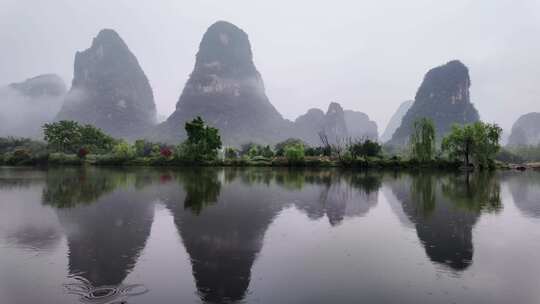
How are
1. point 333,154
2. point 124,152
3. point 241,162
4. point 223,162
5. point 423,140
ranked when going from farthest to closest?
point 333,154 < point 124,152 < point 241,162 < point 223,162 < point 423,140

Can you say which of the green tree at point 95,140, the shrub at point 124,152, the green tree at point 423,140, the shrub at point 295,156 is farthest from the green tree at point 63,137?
the green tree at point 423,140

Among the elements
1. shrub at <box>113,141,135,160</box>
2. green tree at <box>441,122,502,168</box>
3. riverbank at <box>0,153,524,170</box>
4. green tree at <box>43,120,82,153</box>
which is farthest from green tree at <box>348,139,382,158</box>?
→ green tree at <box>43,120,82,153</box>

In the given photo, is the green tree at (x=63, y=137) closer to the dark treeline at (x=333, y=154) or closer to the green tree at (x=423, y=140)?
the dark treeline at (x=333, y=154)

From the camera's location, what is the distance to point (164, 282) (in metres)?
7.71

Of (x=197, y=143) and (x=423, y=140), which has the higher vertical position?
(x=423, y=140)

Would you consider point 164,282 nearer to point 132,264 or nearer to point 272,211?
point 132,264

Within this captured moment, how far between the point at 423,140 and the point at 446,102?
12549cm

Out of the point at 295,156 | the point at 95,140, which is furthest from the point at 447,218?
the point at 95,140

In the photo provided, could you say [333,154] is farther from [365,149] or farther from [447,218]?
[447,218]

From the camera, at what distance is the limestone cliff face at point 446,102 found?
166 metres

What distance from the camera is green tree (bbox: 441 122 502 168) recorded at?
56.0 metres

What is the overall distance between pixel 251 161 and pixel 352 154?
17278mm

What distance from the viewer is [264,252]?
1009cm

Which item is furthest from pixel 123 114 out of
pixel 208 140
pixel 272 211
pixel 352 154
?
pixel 272 211
